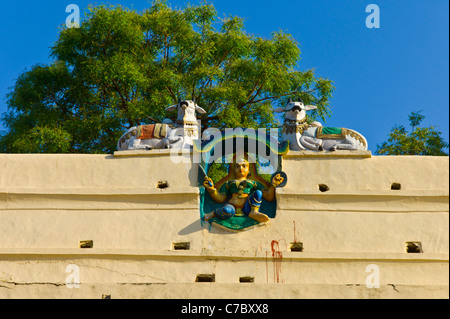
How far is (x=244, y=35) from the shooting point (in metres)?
23.2

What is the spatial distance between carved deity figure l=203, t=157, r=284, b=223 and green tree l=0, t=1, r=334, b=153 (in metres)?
6.96

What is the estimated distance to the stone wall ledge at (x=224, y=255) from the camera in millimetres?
13797

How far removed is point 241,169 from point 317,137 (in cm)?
164

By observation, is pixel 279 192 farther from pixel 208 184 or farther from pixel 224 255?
pixel 224 255

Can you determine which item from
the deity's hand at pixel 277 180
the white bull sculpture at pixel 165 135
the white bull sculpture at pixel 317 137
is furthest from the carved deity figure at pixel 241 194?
the white bull sculpture at pixel 165 135

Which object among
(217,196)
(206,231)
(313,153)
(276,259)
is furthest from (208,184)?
(313,153)

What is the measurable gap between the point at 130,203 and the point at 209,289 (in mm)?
2546

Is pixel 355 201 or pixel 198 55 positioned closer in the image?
pixel 355 201

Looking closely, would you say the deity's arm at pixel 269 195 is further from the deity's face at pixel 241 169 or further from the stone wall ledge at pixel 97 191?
the stone wall ledge at pixel 97 191

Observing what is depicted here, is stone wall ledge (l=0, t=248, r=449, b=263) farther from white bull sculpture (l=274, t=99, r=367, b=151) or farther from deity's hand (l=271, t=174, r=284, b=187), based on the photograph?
white bull sculpture (l=274, t=99, r=367, b=151)

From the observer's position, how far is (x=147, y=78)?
22391mm

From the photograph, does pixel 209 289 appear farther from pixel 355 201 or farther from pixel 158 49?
pixel 158 49

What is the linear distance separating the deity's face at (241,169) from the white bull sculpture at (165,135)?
1.07 metres

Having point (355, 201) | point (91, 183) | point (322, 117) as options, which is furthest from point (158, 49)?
point (355, 201)
